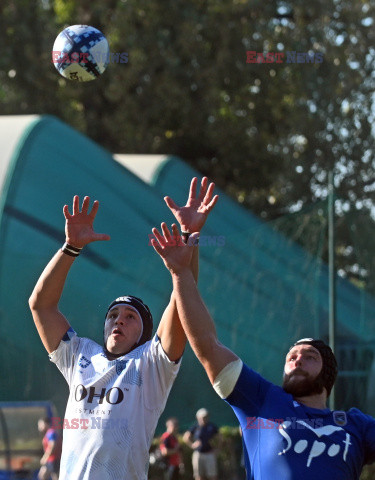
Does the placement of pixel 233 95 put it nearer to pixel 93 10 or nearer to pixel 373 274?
pixel 93 10

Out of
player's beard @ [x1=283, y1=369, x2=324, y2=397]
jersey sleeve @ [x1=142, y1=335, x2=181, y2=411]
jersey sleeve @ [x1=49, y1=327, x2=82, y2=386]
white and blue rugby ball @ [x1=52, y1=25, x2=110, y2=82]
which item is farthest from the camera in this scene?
white and blue rugby ball @ [x1=52, y1=25, x2=110, y2=82]

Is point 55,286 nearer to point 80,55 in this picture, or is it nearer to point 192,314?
point 192,314

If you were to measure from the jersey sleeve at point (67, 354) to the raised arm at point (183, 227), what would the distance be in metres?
0.52

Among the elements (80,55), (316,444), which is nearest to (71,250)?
(316,444)

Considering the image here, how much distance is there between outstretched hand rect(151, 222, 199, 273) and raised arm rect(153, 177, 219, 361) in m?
0.09

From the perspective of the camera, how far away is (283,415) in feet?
13.9

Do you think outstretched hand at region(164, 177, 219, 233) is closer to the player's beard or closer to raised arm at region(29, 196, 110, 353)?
raised arm at region(29, 196, 110, 353)

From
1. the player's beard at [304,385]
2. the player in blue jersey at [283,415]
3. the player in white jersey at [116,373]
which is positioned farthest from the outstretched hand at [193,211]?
the player's beard at [304,385]

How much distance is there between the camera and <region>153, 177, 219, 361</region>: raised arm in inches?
181

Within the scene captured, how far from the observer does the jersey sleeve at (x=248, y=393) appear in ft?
13.9

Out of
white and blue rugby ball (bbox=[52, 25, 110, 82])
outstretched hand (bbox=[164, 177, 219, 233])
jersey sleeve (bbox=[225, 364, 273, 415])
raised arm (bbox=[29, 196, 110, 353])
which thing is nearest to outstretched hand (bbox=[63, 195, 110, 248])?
raised arm (bbox=[29, 196, 110, 353])

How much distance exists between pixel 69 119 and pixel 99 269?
36.4ft

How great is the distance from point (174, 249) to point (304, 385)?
0.84 m

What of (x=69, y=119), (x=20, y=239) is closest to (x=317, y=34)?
(x=69, y=119)
